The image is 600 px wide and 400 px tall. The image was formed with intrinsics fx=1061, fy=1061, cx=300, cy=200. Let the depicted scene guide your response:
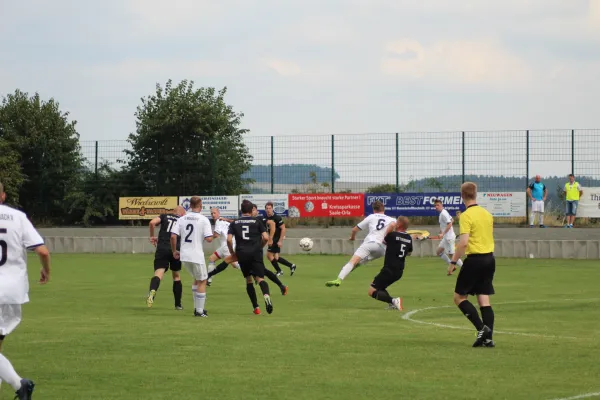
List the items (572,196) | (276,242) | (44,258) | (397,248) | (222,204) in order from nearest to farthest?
(44,258), (397,248), (276,242), (572,196), (222,204)

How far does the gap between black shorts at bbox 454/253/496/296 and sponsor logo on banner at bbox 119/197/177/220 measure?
3260 cm

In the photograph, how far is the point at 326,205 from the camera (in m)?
42.7

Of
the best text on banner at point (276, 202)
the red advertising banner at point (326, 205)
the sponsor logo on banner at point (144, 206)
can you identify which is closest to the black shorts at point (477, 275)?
the red advertising banner at point (326, 205)

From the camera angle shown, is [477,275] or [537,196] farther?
[537,196]

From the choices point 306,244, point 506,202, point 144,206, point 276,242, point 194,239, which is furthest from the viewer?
point 144,206

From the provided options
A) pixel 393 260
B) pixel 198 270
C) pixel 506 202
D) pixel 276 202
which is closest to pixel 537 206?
pixel 506 202

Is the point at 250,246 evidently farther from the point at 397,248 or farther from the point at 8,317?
the point at 8,317

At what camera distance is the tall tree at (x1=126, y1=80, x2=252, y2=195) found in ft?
148

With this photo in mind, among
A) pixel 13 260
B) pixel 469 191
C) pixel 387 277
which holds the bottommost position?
pixel 387 277

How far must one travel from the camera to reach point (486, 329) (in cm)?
1282

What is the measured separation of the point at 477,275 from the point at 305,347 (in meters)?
2.26

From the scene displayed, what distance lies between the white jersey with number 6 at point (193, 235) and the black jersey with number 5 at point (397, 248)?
3175mm

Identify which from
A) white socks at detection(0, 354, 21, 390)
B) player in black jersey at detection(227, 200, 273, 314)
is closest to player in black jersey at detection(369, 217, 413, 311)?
player in black jersey at detection(227, 200, 273, 314)

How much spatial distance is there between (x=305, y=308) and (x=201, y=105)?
98.8ft
